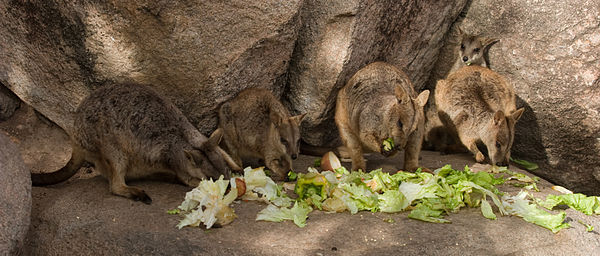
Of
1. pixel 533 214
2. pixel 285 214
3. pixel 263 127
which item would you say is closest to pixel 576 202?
pixel 533 214

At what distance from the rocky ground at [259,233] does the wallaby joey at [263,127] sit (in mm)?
1129

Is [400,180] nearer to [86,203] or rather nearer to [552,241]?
[552,241]

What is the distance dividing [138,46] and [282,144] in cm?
184

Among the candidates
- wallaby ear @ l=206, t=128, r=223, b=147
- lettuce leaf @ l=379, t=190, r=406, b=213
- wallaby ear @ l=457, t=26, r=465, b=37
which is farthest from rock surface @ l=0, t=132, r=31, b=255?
wallaby ear @ l=457, t=26, r=465, b=37

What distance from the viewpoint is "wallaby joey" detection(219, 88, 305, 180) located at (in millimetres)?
6340

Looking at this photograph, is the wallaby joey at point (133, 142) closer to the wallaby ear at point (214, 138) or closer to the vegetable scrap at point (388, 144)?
the wallaby ear at point (214, 138)

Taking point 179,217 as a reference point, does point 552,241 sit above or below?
above

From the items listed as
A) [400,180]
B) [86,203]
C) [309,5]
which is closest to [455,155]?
[400,180]

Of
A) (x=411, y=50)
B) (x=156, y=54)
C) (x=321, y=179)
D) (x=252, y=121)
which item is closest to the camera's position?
(x=321, y=179)

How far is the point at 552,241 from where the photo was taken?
188 inches

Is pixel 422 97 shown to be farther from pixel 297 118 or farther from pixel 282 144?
pixel 282 144

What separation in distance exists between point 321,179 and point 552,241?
2089 mm

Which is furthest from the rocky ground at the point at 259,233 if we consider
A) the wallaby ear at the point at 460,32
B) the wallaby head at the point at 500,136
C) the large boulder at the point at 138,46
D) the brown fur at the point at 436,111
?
the wallaby ear at the point at 460,32

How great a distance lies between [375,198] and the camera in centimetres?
532
